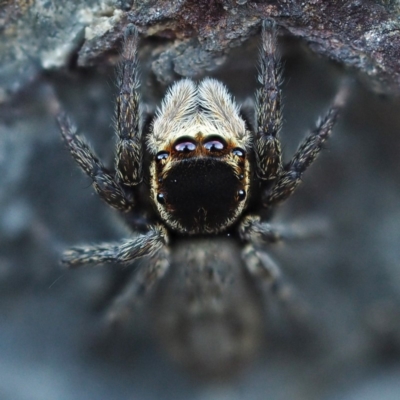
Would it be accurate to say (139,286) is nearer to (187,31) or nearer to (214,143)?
(214,143)

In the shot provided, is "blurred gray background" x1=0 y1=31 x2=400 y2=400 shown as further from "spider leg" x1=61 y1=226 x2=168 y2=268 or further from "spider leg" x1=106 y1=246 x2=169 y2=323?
"spider leg" x1=61 y1=226 x2=168 y2=268

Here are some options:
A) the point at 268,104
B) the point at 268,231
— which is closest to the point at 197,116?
the point at 268,104

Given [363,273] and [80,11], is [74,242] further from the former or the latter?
[363,273]

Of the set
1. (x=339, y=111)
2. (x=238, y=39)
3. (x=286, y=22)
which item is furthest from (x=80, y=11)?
(x=339, y=111)

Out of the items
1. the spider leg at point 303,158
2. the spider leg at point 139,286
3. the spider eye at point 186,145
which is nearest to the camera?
the spider eye at point 186,145

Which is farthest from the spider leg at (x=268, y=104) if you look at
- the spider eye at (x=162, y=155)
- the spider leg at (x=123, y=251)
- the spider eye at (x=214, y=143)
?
the spider leg at (x=123, y=251)

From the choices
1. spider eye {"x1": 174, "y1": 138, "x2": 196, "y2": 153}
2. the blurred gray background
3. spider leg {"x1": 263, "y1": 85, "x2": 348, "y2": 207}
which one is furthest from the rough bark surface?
spider eye {"x1": 174, "y1": 138, "x2": 196, "y2": 153}

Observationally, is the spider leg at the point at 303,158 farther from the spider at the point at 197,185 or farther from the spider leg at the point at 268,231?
the spider leg at the point at 268,231
